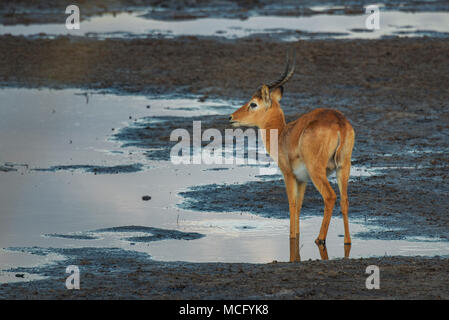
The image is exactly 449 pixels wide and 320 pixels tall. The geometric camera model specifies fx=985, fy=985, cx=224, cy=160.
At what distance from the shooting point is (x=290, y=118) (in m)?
17.0

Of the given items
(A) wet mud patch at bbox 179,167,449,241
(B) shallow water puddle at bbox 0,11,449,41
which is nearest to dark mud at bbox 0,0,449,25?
(B) shallow water puddle at bbox 0,11,449,41

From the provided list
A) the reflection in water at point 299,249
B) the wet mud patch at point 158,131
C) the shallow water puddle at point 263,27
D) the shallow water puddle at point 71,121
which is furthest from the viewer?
the shallow water puddle at point 263,27

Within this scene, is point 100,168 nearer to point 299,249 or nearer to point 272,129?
point 272,129

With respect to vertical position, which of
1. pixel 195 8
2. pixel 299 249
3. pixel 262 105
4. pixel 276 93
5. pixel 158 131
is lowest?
pixel 299 249

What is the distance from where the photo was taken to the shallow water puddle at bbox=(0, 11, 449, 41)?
90.9 feet

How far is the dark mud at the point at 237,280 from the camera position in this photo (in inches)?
306

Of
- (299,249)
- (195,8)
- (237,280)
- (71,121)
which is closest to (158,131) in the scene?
(71,121)

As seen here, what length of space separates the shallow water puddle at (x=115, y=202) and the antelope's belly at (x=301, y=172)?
64cm

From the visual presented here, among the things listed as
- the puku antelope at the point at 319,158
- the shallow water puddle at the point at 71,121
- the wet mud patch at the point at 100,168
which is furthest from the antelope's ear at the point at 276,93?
the shallow water puddle at the point at 71,121

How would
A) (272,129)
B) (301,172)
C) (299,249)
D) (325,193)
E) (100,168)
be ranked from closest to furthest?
1. (325,193)
2. (299,249)
3. (301,172)
4. (272,129)
5. (100,168)

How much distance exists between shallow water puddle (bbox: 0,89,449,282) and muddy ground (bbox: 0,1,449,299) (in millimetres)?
363

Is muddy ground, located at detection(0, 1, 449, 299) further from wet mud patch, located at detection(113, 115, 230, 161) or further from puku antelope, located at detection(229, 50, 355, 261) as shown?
puku antelope, located at detection(229, 50, 355, 261)

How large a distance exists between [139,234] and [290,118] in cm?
699

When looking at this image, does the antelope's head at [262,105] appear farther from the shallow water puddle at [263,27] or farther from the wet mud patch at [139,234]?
the shallow water puddle at [263,27]
